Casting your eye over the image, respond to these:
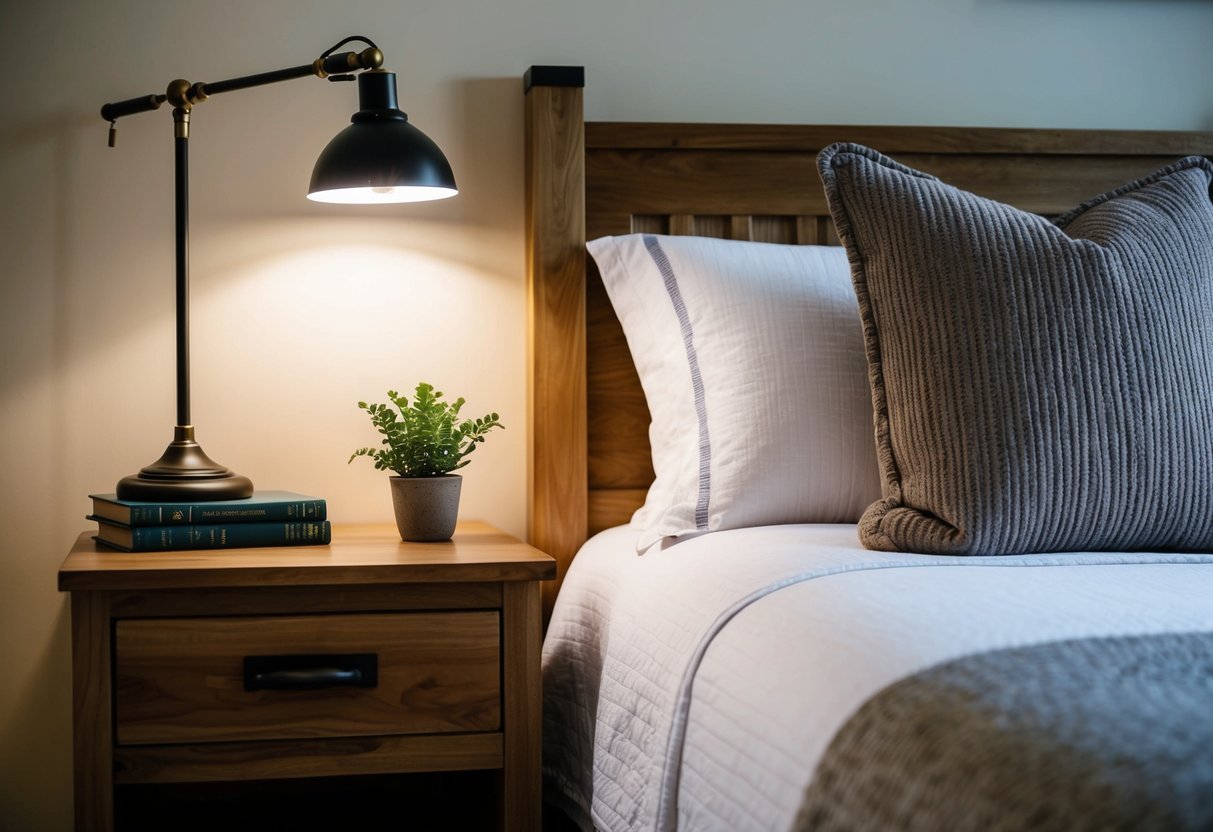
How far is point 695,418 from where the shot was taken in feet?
4.93

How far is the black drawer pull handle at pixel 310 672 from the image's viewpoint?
4.29 feet

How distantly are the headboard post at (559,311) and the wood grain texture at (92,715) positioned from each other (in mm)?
649

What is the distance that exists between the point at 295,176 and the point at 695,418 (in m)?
0.74

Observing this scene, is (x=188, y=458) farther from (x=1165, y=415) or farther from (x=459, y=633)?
(x=1165, y=415)

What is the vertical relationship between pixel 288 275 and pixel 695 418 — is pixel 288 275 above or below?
above

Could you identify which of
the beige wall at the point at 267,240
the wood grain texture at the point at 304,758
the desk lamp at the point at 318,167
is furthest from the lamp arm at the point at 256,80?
the wood grain texture at the point at 304,758

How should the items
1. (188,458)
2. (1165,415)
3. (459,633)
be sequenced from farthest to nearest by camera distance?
(188,458), (459,633), (1165,415)

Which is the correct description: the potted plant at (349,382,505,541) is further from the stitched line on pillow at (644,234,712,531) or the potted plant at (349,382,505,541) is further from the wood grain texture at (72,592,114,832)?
the wood grain texture at (72,592,114,832)

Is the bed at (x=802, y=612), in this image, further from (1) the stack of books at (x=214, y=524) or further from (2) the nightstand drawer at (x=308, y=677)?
(1) the stack of books at (x=214, y=524)

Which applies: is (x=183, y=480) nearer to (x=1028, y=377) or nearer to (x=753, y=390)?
(x=753, y=390)

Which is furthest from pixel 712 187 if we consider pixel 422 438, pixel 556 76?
pixel 422 438

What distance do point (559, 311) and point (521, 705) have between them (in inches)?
24.6

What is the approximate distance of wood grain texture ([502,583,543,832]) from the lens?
1354mm

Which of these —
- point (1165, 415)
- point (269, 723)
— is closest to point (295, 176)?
point (269, 723)
